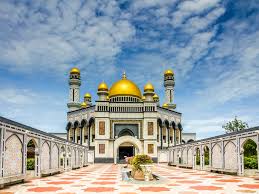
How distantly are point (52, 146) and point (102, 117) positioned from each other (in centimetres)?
2815

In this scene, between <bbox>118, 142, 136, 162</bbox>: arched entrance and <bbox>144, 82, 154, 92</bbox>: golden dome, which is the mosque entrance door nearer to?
<bbox>118, 142, 136, 162</bbox>: arched entrance

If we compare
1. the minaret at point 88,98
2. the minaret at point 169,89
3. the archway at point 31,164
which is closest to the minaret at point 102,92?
the minaret at point 169,89

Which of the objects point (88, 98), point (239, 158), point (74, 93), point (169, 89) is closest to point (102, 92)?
point (74, 93)

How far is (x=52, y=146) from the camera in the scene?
72.7 ft

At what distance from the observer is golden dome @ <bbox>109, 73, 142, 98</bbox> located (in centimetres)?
5613

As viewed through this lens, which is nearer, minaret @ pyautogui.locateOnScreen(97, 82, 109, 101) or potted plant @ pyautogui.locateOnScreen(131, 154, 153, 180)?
potted plant @ pyautogui.locateOnScreen(131, 154, 153, 180)

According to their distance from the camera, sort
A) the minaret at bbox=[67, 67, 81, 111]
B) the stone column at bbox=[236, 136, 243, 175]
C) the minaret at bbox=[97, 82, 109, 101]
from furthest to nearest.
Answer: the minaret at bbox=[67, 67, 81, 111]
the minaret at bbox=[97, 82, 109, 101]
the stone column at bbox=[236, 136, 243, 175]

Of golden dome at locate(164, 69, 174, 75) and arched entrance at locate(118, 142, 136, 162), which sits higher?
golden dome at locate(164, 69, 174, 75)

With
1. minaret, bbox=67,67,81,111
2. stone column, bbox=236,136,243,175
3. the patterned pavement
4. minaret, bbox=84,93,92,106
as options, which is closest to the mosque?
minaret, bbox=67,67,81,111

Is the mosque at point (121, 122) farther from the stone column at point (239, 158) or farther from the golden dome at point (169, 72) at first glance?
the stone column at point (239, 158)

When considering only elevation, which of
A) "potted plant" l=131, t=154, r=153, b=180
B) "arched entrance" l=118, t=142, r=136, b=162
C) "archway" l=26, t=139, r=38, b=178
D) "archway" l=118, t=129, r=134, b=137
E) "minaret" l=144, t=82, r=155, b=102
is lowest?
"arched entrance" l=118, t=142, r=136, b=162

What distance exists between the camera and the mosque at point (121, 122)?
4931 centimetres

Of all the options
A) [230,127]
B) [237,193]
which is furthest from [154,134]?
[237,193]

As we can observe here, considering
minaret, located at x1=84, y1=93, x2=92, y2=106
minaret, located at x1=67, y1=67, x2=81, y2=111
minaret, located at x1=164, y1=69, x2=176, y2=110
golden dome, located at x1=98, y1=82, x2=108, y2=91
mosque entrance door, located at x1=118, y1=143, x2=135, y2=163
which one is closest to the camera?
golden dome, located at x1=98, y1=82, x2=108, y2=91
